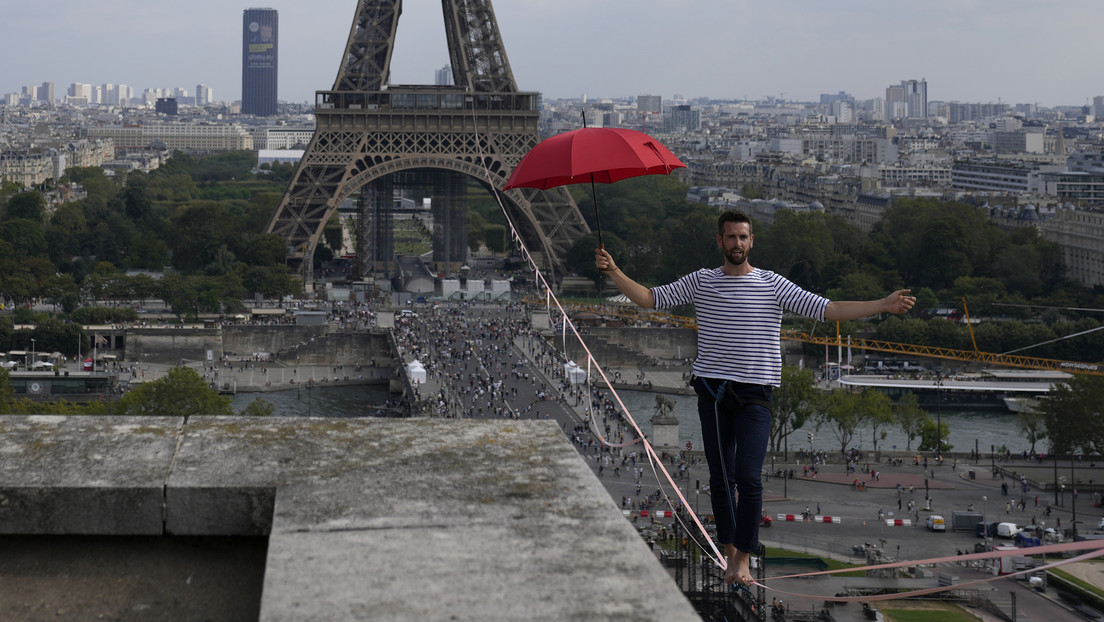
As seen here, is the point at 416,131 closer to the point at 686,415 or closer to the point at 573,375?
the point at 573,375

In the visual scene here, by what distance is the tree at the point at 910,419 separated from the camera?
112ft

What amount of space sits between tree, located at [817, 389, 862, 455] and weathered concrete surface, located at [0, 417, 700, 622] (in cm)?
2851

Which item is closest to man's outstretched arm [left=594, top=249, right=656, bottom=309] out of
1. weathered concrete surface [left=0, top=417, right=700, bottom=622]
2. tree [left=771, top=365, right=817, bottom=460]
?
weathered concrete surface [left=0, top=417, right=700, bottom=622]

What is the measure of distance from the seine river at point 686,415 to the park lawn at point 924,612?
13.7 metres

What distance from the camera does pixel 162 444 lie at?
11.4ft

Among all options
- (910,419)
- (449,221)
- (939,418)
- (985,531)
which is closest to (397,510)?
(985,531)

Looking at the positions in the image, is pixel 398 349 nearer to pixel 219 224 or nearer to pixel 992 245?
pixel 219 224

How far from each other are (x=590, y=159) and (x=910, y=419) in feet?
96.5

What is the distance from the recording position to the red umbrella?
5.86 m

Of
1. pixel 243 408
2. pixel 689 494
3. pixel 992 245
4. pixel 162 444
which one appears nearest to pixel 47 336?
pixel 243 408

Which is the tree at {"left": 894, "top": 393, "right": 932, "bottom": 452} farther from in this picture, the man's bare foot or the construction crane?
the man's bare foot

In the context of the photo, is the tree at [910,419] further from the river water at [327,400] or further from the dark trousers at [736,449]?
the dark trousers at [736,449]

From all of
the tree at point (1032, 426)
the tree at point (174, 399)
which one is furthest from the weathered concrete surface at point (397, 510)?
the tree at point (1032, 426)

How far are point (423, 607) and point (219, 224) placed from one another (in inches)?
2131
